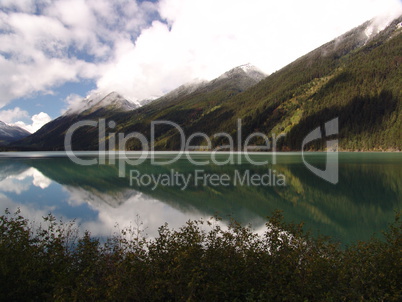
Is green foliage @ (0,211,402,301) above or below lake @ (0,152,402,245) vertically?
above

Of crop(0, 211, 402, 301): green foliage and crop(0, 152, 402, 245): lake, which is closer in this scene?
crop(0, 211, 402, 301): green foliage

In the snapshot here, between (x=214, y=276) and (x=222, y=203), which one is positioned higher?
(x=214, y=276)

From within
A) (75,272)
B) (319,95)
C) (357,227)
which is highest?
(319,95)

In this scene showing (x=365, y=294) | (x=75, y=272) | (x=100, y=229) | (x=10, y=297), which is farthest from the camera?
(x=100, y=229)

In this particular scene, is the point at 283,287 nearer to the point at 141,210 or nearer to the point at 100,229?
the point at 100,229

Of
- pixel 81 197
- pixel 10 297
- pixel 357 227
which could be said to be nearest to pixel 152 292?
pixel 10 297

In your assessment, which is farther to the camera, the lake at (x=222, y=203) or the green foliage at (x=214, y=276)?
the lake at (x=222, y=203)

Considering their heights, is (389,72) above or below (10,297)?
above

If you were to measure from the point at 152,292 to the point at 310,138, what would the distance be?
7013 inches

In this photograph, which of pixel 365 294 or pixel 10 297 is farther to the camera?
pixel 10 297

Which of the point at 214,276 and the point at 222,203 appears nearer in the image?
the point at 214,276

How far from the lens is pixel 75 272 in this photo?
9.55 m

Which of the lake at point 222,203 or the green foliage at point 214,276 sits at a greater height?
A: the green foliage at point 214,276

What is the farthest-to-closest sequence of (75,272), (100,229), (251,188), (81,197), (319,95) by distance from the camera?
1. (319,95)
2. (251,188)
3. (81,197)
4. (100,229)
5. (75,272)
